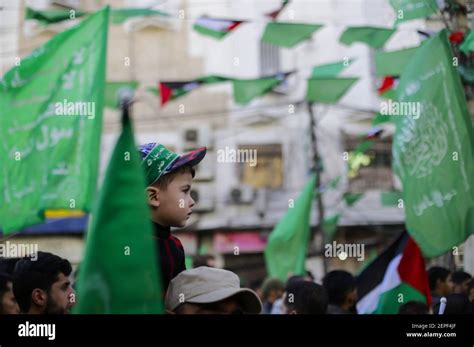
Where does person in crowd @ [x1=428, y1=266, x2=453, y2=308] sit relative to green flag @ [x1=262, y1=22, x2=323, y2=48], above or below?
below

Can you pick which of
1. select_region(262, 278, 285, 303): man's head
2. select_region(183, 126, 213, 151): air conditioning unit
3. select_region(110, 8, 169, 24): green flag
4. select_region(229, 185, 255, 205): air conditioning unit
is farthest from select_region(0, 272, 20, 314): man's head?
select_region(229, 185, 255, 205): air conditioning unit

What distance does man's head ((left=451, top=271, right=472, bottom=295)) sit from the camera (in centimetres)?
513

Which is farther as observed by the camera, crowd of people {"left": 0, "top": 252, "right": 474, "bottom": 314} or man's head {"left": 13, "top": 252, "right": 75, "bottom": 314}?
man's head {"left": 13, "top": 252, "right": 75, "bottom": 314}

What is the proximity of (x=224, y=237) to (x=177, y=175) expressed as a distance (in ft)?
34.8

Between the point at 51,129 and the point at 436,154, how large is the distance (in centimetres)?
208

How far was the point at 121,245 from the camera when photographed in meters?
2.18

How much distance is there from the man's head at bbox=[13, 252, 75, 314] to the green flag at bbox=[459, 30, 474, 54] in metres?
2.76

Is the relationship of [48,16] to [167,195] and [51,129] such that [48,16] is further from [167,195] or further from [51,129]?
[167,195]

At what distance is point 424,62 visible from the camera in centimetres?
532

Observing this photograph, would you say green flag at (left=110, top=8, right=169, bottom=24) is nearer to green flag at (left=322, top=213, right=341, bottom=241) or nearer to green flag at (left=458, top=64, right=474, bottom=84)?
green flag at (left=458, top=64, right=474, bottom=84)

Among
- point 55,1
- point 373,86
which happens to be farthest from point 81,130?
point 373,86

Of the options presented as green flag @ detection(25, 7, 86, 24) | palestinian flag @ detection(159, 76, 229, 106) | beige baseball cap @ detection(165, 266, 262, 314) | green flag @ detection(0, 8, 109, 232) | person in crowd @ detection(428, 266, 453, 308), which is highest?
green flag @ detection(25, 7, 86, 24)

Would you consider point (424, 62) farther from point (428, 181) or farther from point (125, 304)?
point (125, 304)
